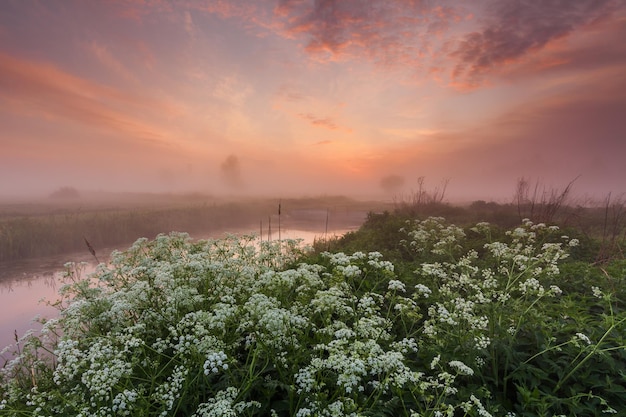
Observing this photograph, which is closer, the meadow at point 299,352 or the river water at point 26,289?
the meadow at point 299,352

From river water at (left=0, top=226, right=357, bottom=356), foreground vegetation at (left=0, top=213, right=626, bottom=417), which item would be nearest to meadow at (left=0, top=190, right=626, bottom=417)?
foreground vegetation at (left=0, top=213, right=626, bottom=417)

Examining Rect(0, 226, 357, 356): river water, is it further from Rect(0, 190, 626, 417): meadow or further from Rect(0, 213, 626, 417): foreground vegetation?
Rect(0, 213, 626, 417): foreground vegetation

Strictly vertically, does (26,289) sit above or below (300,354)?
below

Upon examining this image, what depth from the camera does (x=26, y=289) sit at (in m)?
12.2

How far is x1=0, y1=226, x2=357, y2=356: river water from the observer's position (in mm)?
9008

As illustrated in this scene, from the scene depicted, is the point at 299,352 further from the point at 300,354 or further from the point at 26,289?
the point at 26,289

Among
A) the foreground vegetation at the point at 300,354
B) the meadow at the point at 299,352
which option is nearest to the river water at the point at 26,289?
the meadow at the point at 299,352

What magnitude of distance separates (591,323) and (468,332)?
2.08 meters

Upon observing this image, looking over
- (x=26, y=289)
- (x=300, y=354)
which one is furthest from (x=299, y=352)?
(x=26, y=289)

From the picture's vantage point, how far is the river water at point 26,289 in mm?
9008

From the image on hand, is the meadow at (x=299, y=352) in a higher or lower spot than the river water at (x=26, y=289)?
higher

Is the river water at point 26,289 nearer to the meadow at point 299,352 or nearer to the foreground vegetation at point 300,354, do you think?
the meadow at point 299,352

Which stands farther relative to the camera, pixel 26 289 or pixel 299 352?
pixel 26 289

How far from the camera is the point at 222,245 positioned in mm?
6543
